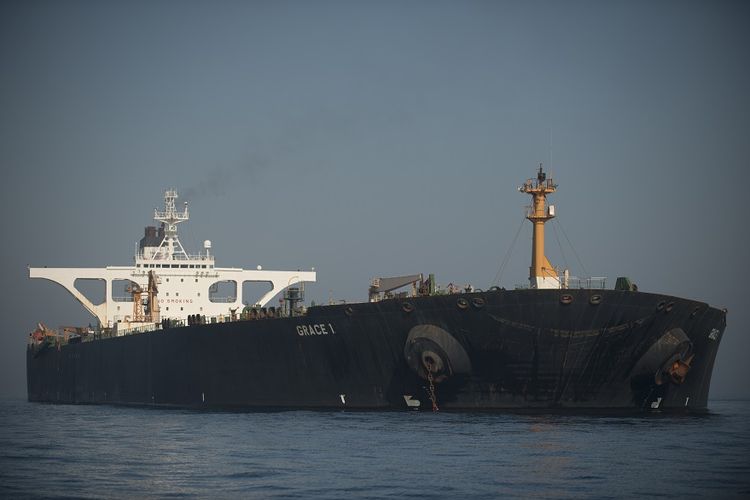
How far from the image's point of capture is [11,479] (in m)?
27.2

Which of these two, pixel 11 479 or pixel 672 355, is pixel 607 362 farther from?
pixel 11 479

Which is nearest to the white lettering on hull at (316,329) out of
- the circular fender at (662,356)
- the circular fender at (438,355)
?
the circular fender at (438,355)

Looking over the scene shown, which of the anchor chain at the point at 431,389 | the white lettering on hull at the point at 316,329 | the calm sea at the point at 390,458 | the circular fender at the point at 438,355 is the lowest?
the calm sea at the point at 390,458

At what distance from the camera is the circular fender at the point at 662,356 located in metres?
39.0

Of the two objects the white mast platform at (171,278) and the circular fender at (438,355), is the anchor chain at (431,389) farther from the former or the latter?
the white mast platform at (171,278)

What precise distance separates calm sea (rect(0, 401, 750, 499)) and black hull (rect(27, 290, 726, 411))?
1372 mm

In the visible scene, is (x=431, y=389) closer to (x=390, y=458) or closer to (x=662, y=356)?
(x=662, y=356)

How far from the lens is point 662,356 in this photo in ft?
128

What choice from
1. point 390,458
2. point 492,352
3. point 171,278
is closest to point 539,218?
point 492,352

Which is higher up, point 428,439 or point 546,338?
point 546,338

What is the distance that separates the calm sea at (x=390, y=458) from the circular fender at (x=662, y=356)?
177 centimetres

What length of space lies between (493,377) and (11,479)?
17819 mm

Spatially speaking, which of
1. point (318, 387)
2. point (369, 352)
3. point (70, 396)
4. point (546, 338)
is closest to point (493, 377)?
point (546, 338)

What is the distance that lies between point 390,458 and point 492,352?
10311mm
